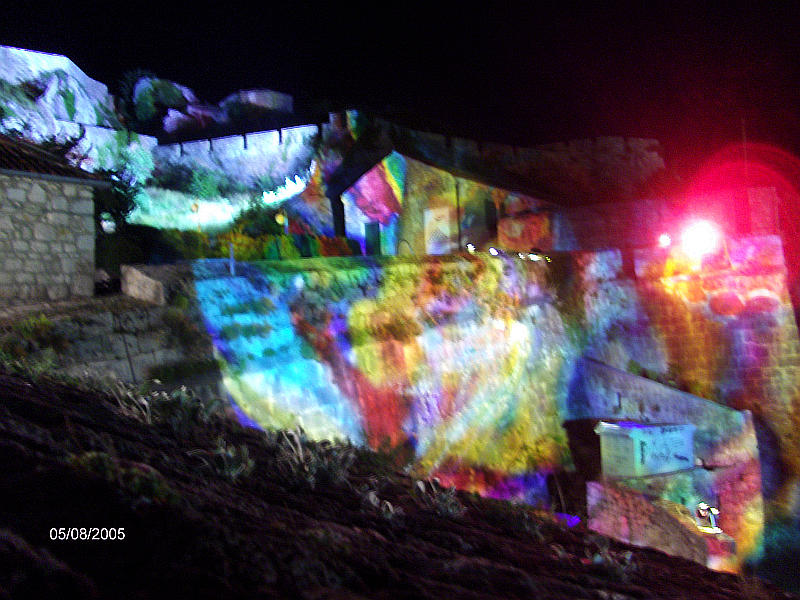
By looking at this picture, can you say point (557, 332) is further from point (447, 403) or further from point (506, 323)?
point (447, 403)

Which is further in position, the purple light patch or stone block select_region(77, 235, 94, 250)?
the purple light patch

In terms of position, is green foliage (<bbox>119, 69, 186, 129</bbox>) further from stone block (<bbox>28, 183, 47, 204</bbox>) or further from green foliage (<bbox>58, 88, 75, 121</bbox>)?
stone block (<bbox>28, 183, 47, 204</bbox>)

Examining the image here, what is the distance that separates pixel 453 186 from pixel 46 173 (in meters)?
14.1

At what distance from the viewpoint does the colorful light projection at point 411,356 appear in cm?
931

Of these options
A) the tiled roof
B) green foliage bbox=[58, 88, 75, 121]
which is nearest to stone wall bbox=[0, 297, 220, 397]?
the tiled roof

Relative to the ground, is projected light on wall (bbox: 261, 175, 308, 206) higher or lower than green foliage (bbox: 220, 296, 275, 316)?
higher

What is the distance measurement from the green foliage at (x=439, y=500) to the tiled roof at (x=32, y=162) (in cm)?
711

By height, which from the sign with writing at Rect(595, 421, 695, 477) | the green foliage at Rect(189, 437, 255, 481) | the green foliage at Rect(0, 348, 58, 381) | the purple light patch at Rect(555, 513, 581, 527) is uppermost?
the green foliage at Rect(0, 348, 58, 381)

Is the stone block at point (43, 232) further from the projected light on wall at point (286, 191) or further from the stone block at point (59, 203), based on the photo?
the projected light on wall at point (286, 191)

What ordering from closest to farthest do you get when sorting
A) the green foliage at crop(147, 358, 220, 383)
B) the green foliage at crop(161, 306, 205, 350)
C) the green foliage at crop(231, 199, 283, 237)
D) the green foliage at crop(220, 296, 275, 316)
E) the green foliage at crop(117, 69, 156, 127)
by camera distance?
the green foliage at crop(147, 358, 220, 383) → the green foliage at crop(161, 306, 205, 350) → the green foliage at crop(220, 296, 275, 316) → the green foliage at crop(231, 199, 283, 237) → the green foliage at crop(117, 69, 156, 127)

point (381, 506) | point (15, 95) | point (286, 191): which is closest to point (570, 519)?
point (381, 506)

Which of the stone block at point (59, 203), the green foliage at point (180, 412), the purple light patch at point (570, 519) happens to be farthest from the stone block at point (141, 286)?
the purple light patch at point (570, 519)

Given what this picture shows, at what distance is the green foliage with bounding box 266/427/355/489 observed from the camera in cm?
412
